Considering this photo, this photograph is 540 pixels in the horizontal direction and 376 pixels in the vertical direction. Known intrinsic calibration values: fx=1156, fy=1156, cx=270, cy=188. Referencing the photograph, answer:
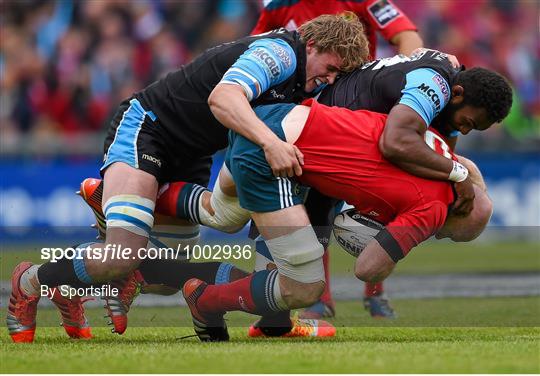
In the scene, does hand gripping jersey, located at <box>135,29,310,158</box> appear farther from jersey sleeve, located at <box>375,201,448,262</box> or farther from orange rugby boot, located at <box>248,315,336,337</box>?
orange rugby boot, located at <box>248,315,336,337</box>

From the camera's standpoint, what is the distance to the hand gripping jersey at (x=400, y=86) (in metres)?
6.39

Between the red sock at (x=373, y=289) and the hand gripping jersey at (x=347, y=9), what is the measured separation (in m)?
1.77

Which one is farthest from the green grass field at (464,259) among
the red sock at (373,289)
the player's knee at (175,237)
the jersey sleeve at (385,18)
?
the jersey sleeve at (385,18)

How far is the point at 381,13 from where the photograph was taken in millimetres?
8688

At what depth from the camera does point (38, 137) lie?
50.0ft

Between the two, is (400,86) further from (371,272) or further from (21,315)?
(21,315)

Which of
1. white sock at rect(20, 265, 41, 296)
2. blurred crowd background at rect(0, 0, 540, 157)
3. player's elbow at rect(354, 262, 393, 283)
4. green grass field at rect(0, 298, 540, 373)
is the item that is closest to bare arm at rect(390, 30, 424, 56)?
green grass field at rect(0, 298, 540, 373)

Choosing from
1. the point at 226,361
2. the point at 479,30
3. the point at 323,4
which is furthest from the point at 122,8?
the point at 226,361

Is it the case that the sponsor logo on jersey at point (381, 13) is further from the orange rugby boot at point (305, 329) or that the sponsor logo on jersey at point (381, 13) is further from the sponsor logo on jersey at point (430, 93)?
the orange rugby boot at point (305, 329)

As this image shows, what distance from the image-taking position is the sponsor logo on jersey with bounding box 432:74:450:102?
645cm

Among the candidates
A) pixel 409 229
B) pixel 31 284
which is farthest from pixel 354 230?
pixel 31 284

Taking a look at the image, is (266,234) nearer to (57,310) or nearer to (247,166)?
(247,166)

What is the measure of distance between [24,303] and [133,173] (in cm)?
99

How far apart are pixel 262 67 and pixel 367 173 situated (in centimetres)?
83
